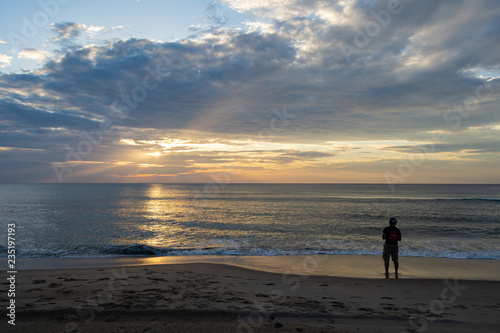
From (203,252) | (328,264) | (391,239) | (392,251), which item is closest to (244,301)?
(391,239)

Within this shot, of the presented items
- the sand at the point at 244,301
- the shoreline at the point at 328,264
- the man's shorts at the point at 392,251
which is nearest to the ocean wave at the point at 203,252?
the shoreline at the point at 328,264

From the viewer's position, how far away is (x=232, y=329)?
591 centimetres

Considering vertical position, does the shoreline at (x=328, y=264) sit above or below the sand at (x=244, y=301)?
below

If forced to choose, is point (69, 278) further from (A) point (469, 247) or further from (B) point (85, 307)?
(A) point (469, 247)

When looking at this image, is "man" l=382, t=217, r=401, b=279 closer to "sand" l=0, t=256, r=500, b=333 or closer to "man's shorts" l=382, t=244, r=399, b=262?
"man's shorts" l=382, t=244, r=399, b=262

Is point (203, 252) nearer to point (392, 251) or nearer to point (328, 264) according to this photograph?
point (328, 264)

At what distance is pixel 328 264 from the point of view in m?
14.6

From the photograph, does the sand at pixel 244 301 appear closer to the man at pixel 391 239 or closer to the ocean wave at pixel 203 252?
the man at pixel 391 239

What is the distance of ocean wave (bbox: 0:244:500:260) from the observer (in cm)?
1691

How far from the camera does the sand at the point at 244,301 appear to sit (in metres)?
6.16

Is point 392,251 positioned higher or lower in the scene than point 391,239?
lower

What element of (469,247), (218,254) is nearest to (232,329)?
(218,254)

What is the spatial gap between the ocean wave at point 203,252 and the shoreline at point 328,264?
95 cm

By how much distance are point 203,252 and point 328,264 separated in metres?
7.86
